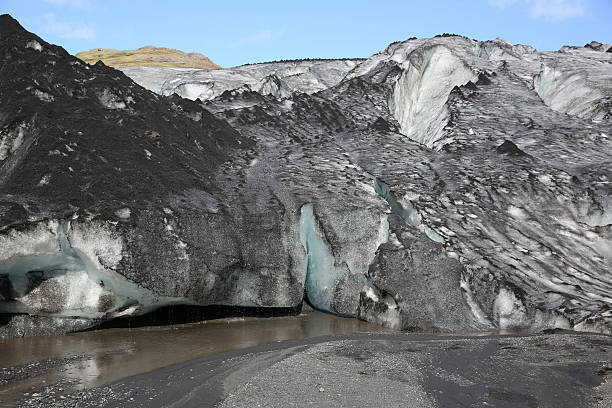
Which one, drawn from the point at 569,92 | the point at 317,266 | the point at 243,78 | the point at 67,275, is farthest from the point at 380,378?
the point at 243,78

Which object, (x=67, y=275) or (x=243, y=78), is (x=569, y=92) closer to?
(x=243, y=78)

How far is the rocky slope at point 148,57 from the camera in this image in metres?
58.3

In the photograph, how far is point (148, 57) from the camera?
205 ft

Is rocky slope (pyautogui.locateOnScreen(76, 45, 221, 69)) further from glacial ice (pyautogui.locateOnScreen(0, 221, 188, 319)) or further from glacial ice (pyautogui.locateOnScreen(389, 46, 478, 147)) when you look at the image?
glacial ice (pyautogui.locateOnScreen(0, 221, 188, 319))

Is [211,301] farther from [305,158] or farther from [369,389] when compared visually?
[305,158]

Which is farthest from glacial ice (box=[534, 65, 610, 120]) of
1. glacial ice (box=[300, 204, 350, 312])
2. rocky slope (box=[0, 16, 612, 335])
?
glacial ice (box=[300, 204, 350, 312])

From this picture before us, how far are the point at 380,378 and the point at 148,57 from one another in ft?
205

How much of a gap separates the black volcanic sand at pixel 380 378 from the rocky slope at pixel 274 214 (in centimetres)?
171

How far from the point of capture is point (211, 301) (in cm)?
877

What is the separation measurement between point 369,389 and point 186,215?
4545 millimetres

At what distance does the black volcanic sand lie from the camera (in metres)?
5.15

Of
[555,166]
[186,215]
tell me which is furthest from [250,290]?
[555,166]

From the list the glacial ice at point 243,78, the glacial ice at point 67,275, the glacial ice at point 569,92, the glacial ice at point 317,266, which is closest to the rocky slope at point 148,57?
the glacial ice at point 243,78

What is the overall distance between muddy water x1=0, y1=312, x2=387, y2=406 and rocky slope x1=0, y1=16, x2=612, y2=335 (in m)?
0.35
